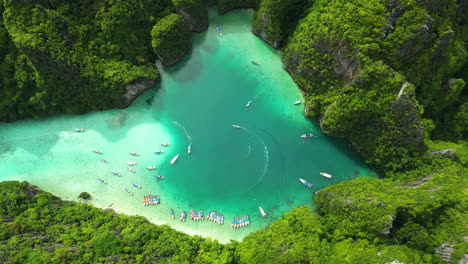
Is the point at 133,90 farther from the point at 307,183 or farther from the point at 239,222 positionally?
the point at 307,183

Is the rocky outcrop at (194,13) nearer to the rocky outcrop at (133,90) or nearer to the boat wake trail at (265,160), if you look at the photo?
the rocky outcrop at (133,90)

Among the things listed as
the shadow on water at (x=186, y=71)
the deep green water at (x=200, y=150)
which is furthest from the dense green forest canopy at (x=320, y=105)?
the deep green water at (x=200, y=150)

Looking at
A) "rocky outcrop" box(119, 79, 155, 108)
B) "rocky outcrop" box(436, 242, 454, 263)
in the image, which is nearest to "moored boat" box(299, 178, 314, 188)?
"rocky outcrop" box(436, 242, 454, 263)

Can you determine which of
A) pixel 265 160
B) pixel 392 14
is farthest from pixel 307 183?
pixel 392 14

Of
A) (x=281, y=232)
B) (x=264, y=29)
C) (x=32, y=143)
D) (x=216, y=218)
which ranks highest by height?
(x=264, y=29)

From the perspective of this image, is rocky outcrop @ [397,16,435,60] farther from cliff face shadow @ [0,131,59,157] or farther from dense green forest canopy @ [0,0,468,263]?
cliff face shadow @ [0,131,59,157]

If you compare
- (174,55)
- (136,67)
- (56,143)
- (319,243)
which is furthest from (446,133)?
(56,143)
